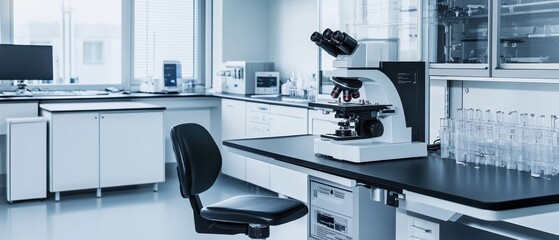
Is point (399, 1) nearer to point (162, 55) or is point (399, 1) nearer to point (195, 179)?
point (195, 179)

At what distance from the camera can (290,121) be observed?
17.0ft

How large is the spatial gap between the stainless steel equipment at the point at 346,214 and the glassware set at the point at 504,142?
0.38 meters

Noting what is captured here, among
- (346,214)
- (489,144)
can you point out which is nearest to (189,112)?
(346,214)

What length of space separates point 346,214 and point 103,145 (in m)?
3.35

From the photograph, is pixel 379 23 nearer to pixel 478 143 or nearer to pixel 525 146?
pixel 478 143

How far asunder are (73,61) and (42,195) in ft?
5.61

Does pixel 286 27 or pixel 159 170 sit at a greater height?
pixel 286 27

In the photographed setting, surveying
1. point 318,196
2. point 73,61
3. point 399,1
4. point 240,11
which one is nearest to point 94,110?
point 73,61

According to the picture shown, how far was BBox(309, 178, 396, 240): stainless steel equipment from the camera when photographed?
2666mm

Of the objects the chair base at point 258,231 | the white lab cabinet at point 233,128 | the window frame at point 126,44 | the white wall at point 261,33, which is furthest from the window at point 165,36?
the chair base at point 258,231

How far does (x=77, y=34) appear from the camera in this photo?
655cm

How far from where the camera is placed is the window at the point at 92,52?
6582 millimetres

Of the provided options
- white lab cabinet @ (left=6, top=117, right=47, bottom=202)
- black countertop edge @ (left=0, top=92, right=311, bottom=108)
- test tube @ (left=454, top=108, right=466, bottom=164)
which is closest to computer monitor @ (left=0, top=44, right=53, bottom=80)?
black countertop edge @ (left=0, top=92, right=311, bottom=108)

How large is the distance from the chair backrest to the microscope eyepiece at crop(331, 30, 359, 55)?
788 millimetres
